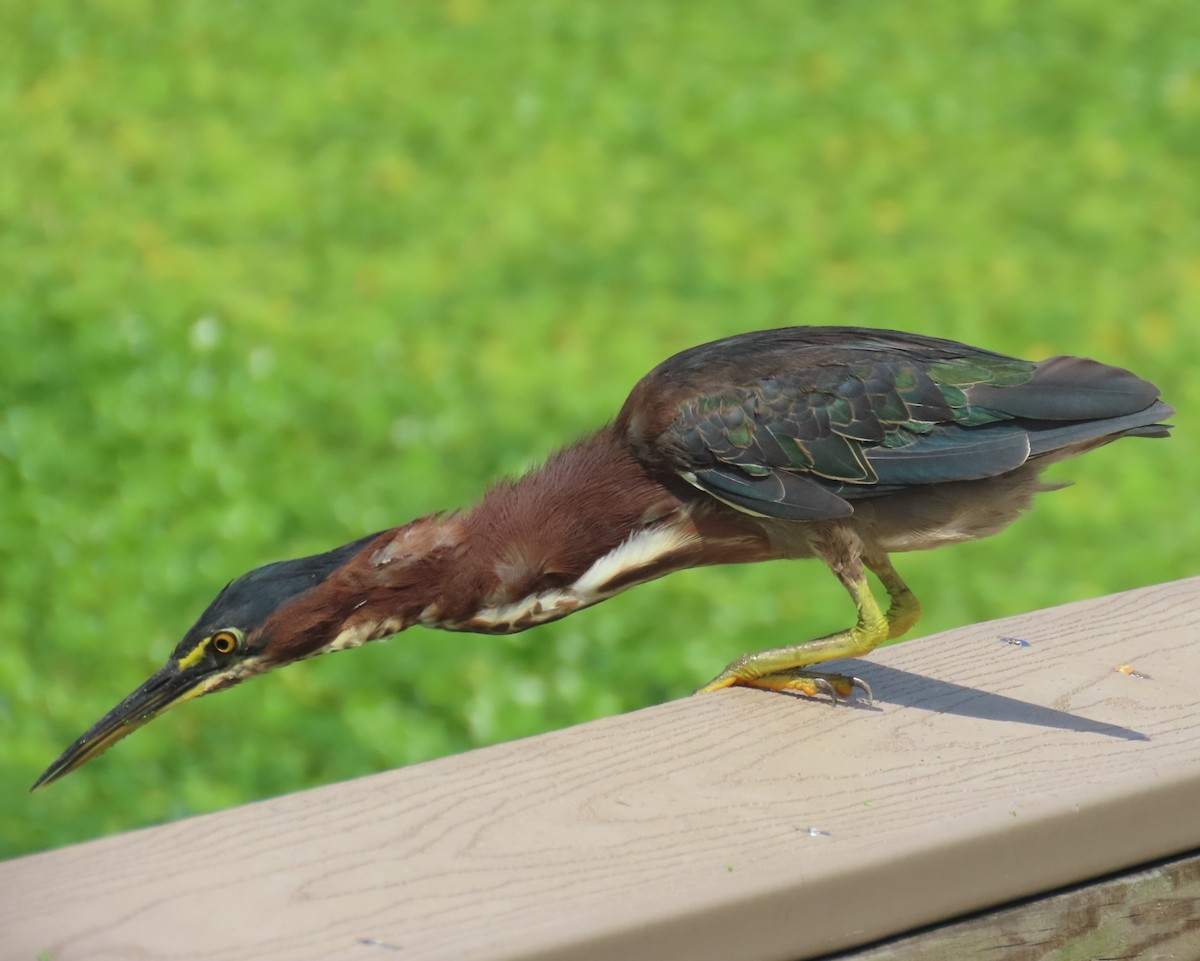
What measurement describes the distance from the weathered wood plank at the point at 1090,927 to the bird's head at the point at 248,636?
3.92 feet

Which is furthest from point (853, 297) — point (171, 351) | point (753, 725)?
point (753, 725)

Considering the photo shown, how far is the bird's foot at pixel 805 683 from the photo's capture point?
8.79 feet

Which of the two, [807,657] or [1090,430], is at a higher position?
[1090,430]

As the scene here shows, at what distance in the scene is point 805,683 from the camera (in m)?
2.77

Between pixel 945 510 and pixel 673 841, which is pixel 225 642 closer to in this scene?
pixel 673 841

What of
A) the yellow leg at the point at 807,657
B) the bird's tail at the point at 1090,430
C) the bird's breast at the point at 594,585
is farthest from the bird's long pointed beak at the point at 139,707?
the bird's tail at the point at 1090,430

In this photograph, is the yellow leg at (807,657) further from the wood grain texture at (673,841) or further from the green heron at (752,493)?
the wood grain texture at (673,841)

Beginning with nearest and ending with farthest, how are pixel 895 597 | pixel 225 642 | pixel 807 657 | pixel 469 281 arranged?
pixel 225 642 < pixel 807 657 < pixel 895 597 < pixel 469 281

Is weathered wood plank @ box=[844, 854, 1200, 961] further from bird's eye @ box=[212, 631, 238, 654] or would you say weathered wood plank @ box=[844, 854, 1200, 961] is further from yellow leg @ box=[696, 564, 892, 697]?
bird's eye @ box=[212, 631, 238, 654]

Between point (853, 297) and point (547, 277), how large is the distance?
1.33 metres

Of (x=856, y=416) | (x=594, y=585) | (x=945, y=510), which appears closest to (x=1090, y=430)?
(x=945, y=510)

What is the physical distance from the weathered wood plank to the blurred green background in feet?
9.30

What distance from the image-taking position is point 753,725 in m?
2.48

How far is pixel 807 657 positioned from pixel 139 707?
3.91ft
